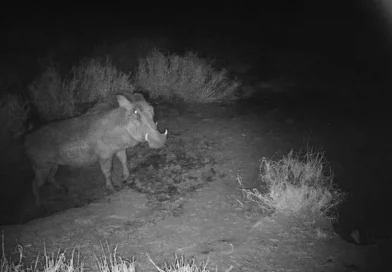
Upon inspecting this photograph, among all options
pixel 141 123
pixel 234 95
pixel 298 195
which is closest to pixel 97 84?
pixel 234 95

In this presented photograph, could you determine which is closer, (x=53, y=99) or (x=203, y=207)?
(x=203, y=207)

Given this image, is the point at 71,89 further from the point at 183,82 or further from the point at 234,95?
the point at 234,95

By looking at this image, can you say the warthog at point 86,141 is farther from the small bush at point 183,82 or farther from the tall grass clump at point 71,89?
the small bush at point 183,82

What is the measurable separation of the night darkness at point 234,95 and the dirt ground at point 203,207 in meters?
0.04

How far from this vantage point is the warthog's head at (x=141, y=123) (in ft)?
20.4

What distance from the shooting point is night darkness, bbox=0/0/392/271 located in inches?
255

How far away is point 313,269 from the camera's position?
4.12 m

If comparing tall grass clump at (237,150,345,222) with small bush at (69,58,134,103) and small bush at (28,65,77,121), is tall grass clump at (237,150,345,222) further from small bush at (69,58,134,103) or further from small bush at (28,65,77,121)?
small bush at (69,58,134,103)

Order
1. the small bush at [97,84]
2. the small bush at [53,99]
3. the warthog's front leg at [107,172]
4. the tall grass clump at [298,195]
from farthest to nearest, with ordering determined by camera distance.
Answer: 1. the small bush at [97,84]
2. the small bush at [53,99]
3. the warthog's front leg at [107,172]
4. the tall grass clump at [298,195]

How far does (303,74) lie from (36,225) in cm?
952

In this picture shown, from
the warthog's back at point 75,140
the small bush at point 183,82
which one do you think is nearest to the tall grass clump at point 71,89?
the small bush at point 183,82

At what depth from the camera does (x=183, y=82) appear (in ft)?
33.7

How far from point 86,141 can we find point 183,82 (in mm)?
4160

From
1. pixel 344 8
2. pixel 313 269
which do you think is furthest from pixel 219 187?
pixel 344 8
